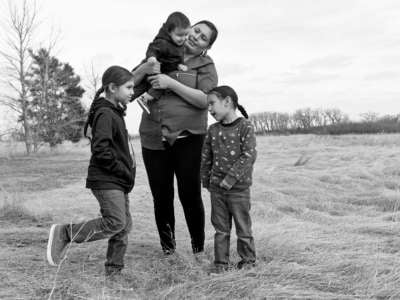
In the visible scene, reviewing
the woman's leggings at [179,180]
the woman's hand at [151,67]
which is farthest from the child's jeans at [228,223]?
the woman's hand at [151,67]

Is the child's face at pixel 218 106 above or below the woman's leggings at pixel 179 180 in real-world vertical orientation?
above

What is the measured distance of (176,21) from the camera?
3205mm

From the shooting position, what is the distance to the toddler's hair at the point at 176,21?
10.5ft

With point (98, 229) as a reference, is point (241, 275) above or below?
below

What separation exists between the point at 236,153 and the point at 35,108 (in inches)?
972

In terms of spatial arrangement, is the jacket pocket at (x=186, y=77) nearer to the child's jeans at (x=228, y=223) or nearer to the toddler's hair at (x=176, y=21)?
the toddler's hair at (x=176, y=21)

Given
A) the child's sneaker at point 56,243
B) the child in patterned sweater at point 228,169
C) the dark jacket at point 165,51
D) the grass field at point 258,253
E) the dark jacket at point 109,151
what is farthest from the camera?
the dark jacket at point 165,51

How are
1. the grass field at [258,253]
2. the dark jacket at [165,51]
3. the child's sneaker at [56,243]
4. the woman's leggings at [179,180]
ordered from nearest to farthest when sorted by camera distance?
the grass field at [258,253], the child's sneaker at [56,243], the dark jacket at [165,51], the woman's leggings at [179,180]

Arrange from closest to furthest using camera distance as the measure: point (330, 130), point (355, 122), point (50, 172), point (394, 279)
Result: point (394, 279) → point (50, 172) → point (330, 130) → point (355, 122)

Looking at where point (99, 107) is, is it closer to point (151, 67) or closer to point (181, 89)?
point (151, 67)

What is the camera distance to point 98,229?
3.05 m

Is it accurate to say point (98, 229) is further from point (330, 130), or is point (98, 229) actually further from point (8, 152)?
point (330, 130)

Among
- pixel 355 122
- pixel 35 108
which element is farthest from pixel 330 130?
pixel 35 108

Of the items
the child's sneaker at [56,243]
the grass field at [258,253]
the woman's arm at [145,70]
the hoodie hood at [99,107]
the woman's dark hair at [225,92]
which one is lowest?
the grass field at [258,253]
